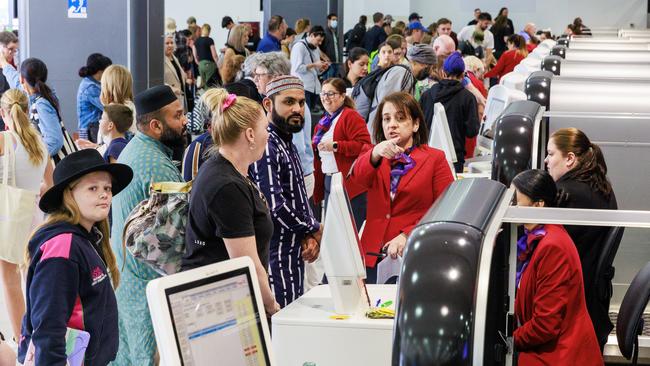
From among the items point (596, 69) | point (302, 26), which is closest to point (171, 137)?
point (596, 69)

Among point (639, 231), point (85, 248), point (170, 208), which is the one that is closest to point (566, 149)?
point (639, 231)

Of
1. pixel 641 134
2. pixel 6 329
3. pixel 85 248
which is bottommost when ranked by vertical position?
pixel 6 329

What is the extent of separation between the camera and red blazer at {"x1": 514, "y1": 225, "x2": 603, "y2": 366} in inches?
149

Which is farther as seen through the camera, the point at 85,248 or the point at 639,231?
the point at 639,231

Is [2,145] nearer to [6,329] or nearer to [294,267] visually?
[6,329]

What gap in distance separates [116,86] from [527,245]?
4.16m

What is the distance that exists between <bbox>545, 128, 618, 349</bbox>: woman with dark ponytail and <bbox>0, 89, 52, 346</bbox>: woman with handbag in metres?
2.97

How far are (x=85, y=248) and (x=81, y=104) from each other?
5.38 metres

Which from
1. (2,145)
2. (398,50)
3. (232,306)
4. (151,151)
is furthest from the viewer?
(398,50)

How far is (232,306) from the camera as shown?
2.40m

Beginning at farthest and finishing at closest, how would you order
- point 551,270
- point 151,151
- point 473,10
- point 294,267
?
1. point 473,10
2. point 294,267
3. point 151,151
4. point 551,270

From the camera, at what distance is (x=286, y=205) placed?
184 inches

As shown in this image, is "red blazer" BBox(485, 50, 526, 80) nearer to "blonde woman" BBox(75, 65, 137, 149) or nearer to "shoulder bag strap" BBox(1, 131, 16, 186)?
"blonde woman" BBox(75, 65, 137, 149)

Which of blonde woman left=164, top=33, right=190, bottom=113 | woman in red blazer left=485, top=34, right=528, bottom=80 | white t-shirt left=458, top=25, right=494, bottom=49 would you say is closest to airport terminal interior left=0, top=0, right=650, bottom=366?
blonde woman left=164, top=33, right=190, bottom=113
